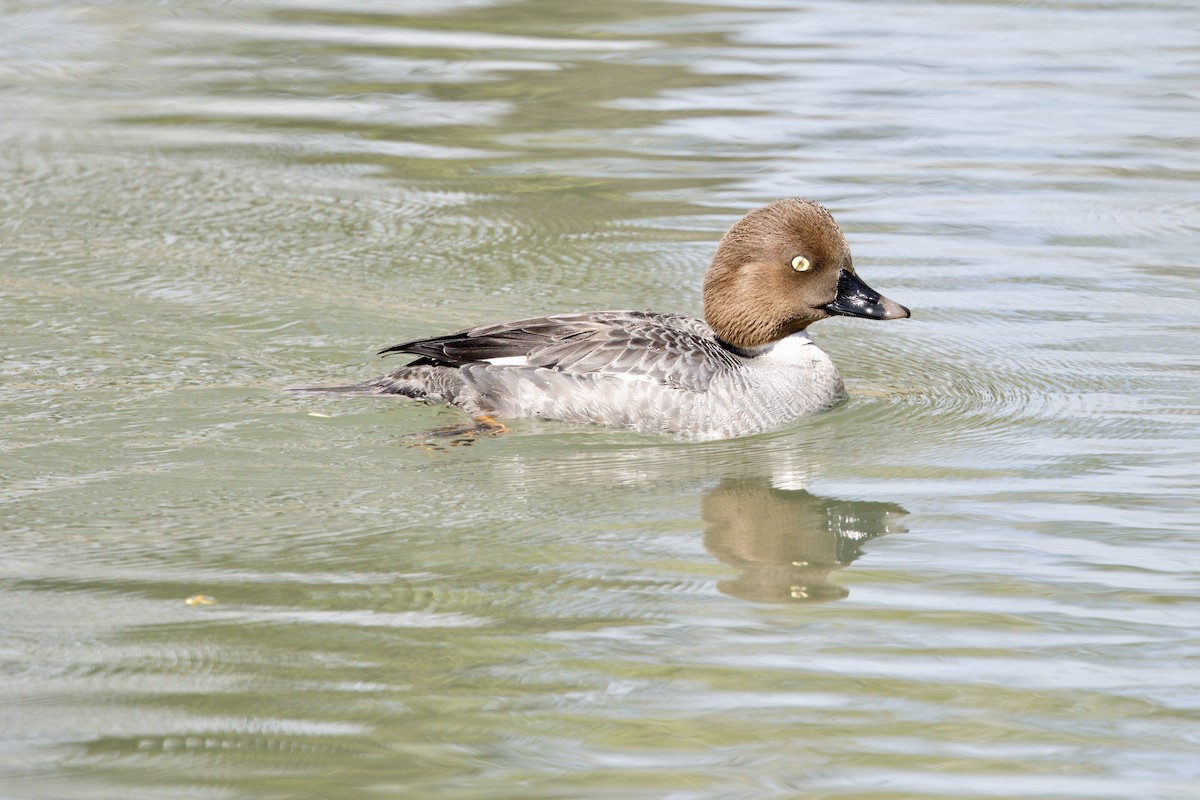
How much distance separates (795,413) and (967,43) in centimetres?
876

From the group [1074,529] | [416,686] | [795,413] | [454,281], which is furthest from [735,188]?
[416,686]

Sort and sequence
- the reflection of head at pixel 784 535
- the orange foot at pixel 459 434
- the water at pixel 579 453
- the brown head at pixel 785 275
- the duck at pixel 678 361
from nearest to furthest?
1. the water at pixel 579 453
2. the reflection of head at pixel 784 535
3. the orange foot at pixel 459 434
4. the duck at pixel 678 361
5. the brown head at pixel 785 275

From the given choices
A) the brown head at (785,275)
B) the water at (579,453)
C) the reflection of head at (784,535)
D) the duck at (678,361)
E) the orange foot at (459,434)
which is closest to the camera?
the water at (579,453)

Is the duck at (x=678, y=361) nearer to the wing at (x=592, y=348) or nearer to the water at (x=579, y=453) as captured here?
the wing at (x=592, y=348)

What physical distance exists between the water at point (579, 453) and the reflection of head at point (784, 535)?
0.07 ft

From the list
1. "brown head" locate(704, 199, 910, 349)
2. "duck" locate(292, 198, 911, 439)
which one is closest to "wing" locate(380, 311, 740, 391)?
"duck" locate(292, 198, 911, 439)

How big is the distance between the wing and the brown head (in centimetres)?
28

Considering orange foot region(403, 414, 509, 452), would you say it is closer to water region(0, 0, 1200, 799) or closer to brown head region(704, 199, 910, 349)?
water region(0, 0, 1200, 799)

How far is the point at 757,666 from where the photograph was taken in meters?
5.24

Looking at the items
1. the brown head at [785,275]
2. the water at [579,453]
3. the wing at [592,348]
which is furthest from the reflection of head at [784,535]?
the brown head at [785,275]

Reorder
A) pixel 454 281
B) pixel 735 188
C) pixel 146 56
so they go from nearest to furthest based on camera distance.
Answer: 1. pixel 454 281
2. pixel 735 188
3. pixel 146 56

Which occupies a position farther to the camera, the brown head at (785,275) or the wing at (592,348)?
the brown head at (785,275)

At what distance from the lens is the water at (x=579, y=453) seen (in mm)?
4793

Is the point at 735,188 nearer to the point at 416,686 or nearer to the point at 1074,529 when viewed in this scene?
the point at 1074,529
